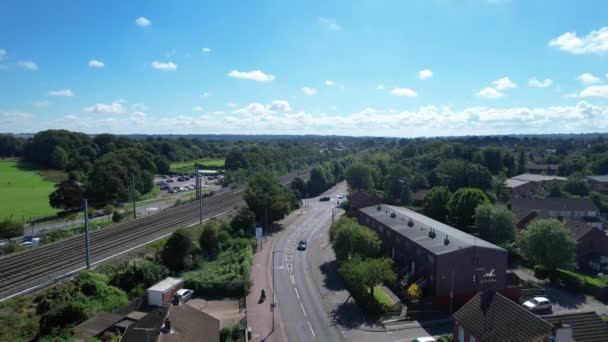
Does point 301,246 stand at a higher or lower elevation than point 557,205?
lower

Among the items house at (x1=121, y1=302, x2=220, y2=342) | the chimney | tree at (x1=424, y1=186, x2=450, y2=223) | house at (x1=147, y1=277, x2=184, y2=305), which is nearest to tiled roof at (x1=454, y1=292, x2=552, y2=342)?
the chimney

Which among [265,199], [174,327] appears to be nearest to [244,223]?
[265,199]

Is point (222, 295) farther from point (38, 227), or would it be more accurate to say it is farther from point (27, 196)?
point (27, 196)

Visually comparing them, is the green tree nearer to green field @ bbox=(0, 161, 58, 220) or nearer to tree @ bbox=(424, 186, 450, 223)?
green field @ bbox=(0, 161, 58, 220)

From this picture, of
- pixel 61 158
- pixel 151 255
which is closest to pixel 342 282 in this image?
pixel 151 255

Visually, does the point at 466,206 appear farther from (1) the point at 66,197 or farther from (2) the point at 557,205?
(1) the point at 66,197

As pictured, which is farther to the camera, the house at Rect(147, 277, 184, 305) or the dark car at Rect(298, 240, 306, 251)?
the dark car at Rect(298, 240, 306, 251)
